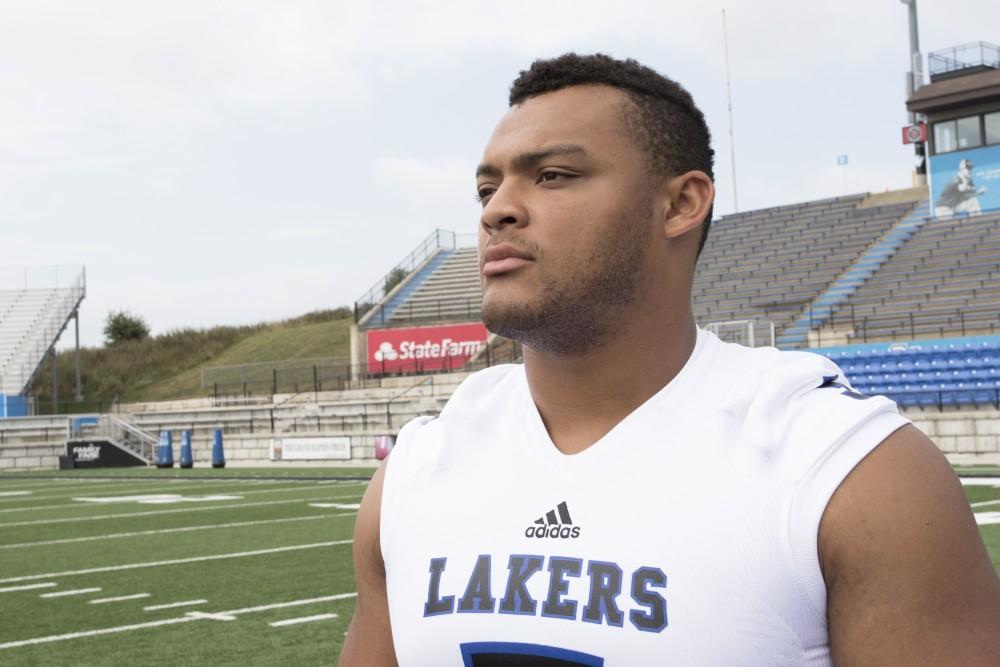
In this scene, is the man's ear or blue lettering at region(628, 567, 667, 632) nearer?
blue lettering at region(628, 567, 667, 632)

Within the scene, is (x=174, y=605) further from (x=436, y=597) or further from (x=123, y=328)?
(x=123, y=328)

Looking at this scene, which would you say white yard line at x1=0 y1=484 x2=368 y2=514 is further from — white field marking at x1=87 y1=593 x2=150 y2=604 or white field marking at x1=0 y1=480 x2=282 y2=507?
white field marking at x1=87 y1=593 x2=150 y2=604

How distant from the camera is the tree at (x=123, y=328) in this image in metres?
56.2

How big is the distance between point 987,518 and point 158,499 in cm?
1068

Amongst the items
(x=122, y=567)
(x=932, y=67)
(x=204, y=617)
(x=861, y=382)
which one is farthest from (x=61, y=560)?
→ (x=932, y=67)

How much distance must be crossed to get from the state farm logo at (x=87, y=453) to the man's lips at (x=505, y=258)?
29133 millimetres

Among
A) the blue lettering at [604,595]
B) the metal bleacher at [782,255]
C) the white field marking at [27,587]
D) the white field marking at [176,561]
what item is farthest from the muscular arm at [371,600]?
the metal bleacher at [782,255]

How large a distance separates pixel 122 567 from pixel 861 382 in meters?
15.1

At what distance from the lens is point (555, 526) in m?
1.63

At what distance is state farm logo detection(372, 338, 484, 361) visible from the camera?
31672 millimetres

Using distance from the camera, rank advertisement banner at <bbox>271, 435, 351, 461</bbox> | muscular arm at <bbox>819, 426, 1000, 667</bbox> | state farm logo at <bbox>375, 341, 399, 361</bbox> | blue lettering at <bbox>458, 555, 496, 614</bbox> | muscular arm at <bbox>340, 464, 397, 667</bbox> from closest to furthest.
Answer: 1. muscular arm at <bbox>819, 426, 1000, 667</bbox>
2. blue lettering at <bbox>458, 555, 496, 614</bbox>
3. muscular arm at <bbox>340, 464, 397, 667</bbox>
4. advertisement banner at <bbox>271, 435, 351, 461</bbox>
5. state farm logo at <bbox>375, 341, 399, 361</bbox>

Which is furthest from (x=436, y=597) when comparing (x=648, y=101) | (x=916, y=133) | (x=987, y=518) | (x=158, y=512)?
(x=916, y=133)

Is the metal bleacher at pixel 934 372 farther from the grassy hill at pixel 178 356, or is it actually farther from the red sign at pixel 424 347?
the grassy hill at pixel 178 356

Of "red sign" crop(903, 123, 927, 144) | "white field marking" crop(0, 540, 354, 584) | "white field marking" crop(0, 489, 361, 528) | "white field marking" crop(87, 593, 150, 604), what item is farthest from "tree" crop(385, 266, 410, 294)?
"white field marking" crop(87, 593, 150, 604)
